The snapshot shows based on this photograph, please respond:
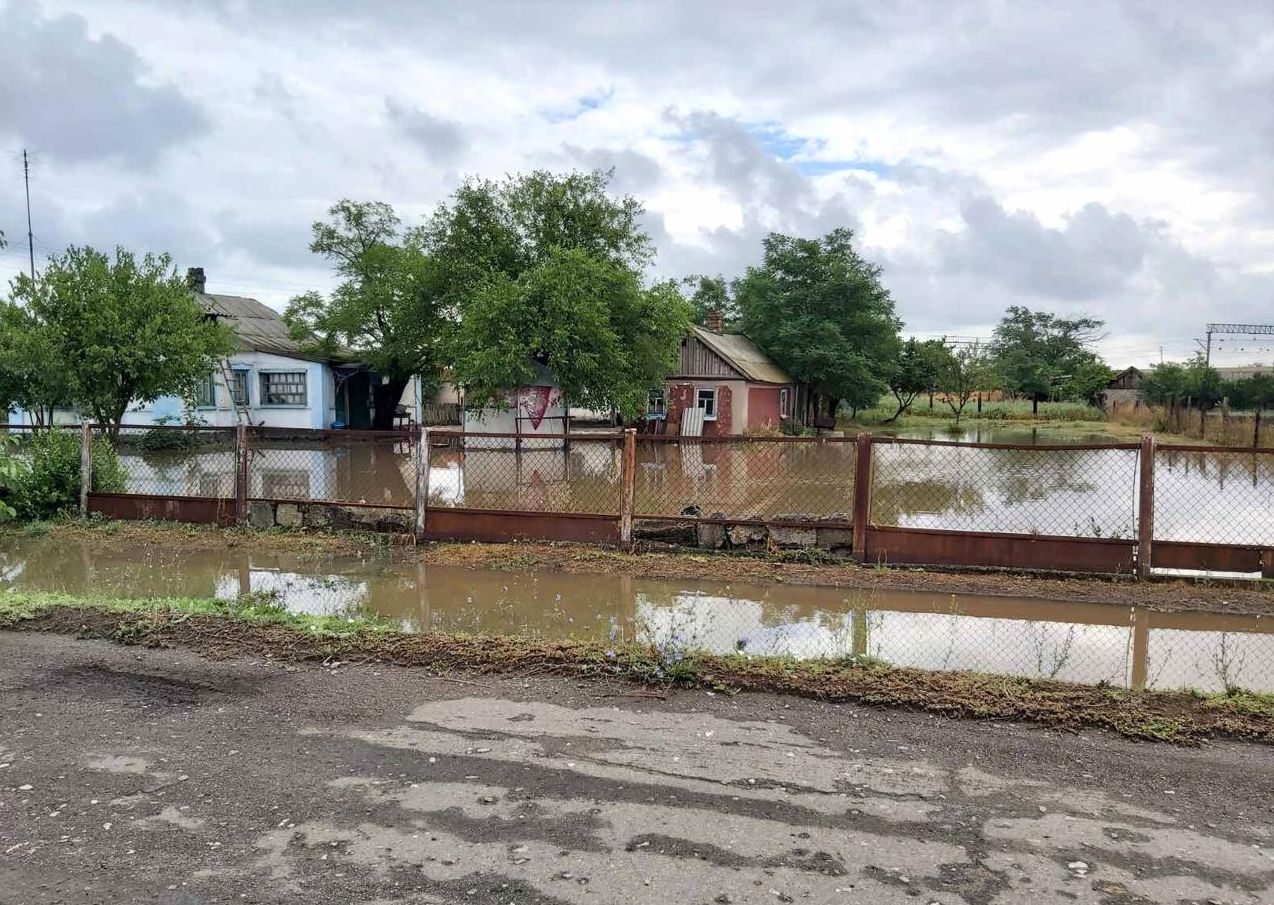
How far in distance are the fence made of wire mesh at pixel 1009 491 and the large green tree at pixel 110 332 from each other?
15498mm

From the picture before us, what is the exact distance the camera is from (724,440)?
30.8 feet

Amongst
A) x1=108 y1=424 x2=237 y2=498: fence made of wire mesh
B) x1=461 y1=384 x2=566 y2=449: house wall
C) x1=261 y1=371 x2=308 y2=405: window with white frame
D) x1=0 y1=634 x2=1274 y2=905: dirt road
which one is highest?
x1=261 y1=371 x2=308 y2=405: window with white frame

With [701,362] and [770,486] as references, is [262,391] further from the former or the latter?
[770,486]

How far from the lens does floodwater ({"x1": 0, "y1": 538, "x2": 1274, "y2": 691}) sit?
6.44 meters

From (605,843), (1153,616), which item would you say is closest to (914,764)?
(605,843)

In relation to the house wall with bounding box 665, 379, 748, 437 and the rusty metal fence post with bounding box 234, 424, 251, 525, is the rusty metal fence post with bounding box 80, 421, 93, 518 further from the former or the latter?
the house wall with bounding box 665, 379, 748, 437

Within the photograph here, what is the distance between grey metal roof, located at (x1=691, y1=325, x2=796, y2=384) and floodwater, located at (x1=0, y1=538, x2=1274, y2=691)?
23609 millimetres

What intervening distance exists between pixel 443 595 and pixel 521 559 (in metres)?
1.33

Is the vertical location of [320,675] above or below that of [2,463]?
below

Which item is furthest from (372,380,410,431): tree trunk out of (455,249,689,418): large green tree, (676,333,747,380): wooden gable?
(455,249,689,418): large green tree

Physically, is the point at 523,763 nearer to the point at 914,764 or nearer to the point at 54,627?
the point at 914,764

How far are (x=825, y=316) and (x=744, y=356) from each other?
598cm

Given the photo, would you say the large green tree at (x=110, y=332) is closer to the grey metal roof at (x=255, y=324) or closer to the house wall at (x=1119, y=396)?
the grey metal roof at (x=255, y=324)

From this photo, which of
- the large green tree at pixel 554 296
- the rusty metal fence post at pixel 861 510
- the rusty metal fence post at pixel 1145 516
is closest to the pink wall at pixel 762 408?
the large green tree at pixel 554 296
